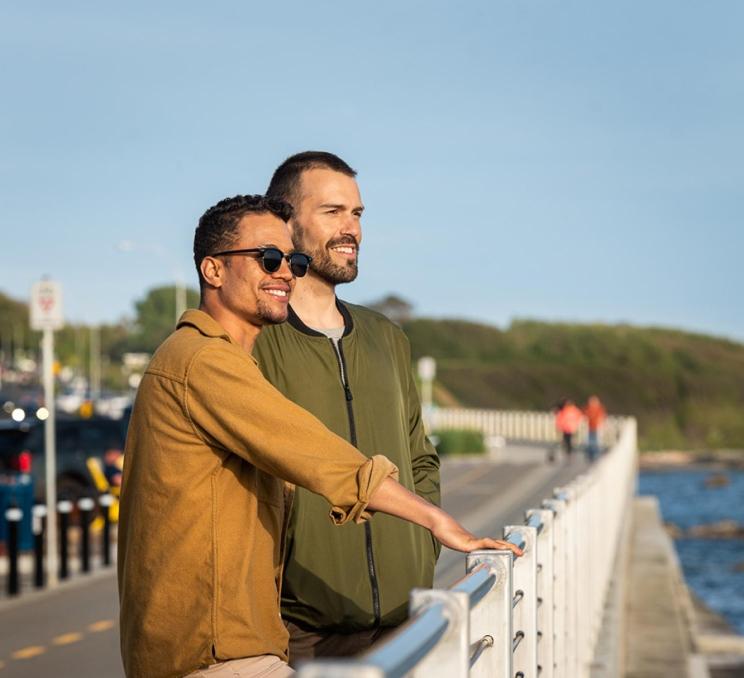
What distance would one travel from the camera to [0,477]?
19.8 meters

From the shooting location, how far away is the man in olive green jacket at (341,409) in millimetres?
4793

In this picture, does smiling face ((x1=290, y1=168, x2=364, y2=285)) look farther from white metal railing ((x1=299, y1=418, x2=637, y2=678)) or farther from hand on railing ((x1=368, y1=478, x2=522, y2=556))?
hand on railing ((x1=368, y1=478, x2=522, y2=556))

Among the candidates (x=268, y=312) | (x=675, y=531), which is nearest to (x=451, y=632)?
(x=268, y=312)

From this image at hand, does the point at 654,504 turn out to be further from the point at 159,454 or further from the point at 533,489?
the point at 159,454

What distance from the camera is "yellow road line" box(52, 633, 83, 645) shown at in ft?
44.8

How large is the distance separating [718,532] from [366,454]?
179ft

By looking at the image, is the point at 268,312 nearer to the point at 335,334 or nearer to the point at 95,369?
the point at 335,334

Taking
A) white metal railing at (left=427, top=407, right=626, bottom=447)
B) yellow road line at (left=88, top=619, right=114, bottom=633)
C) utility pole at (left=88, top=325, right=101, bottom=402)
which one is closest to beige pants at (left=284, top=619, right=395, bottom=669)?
yellow road line at (left=88, top=619, right=114, bottom=633)

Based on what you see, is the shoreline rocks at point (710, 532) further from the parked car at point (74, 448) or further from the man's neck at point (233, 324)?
the man's neck at point (233, 324)

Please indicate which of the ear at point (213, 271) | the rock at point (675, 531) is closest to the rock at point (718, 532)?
the rock at point (675, 531)

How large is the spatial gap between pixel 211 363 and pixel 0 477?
652 inches

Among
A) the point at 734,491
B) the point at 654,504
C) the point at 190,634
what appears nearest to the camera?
the point at 190,634

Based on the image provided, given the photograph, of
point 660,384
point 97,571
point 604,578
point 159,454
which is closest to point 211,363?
point 159,454

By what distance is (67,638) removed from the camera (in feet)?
45.5
